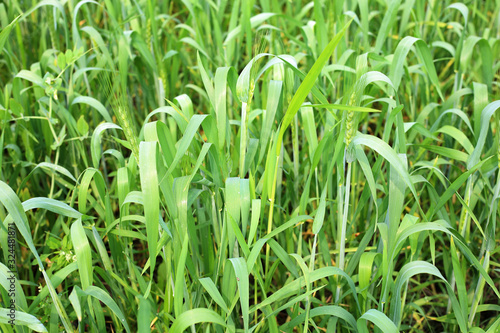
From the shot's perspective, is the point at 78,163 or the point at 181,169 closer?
the point at 181,169

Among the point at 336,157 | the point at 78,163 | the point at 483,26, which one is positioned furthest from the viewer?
the point at 483,26

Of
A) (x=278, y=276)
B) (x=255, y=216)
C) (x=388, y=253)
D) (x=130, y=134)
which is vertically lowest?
(x=278, y=276)

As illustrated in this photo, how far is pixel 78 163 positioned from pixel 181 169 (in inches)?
24.5

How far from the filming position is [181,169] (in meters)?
0.96

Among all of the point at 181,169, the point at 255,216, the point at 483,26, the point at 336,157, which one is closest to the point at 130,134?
the point at 181,169

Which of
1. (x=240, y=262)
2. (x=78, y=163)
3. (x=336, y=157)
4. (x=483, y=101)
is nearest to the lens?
(x=240, y=262)

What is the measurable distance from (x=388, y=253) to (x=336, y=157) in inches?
9.1

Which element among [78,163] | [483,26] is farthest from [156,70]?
[483,26]

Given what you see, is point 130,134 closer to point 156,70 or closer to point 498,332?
point 156,70

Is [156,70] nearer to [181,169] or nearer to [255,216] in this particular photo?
[181,169]

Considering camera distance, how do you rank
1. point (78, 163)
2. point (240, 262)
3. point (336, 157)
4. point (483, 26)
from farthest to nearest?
point (483, 26), point (78, 163), point (336, 157), point (240, 262)

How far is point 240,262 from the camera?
0.82 meters

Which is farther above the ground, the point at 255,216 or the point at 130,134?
the point at 130,134

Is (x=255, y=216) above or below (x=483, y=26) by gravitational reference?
below
